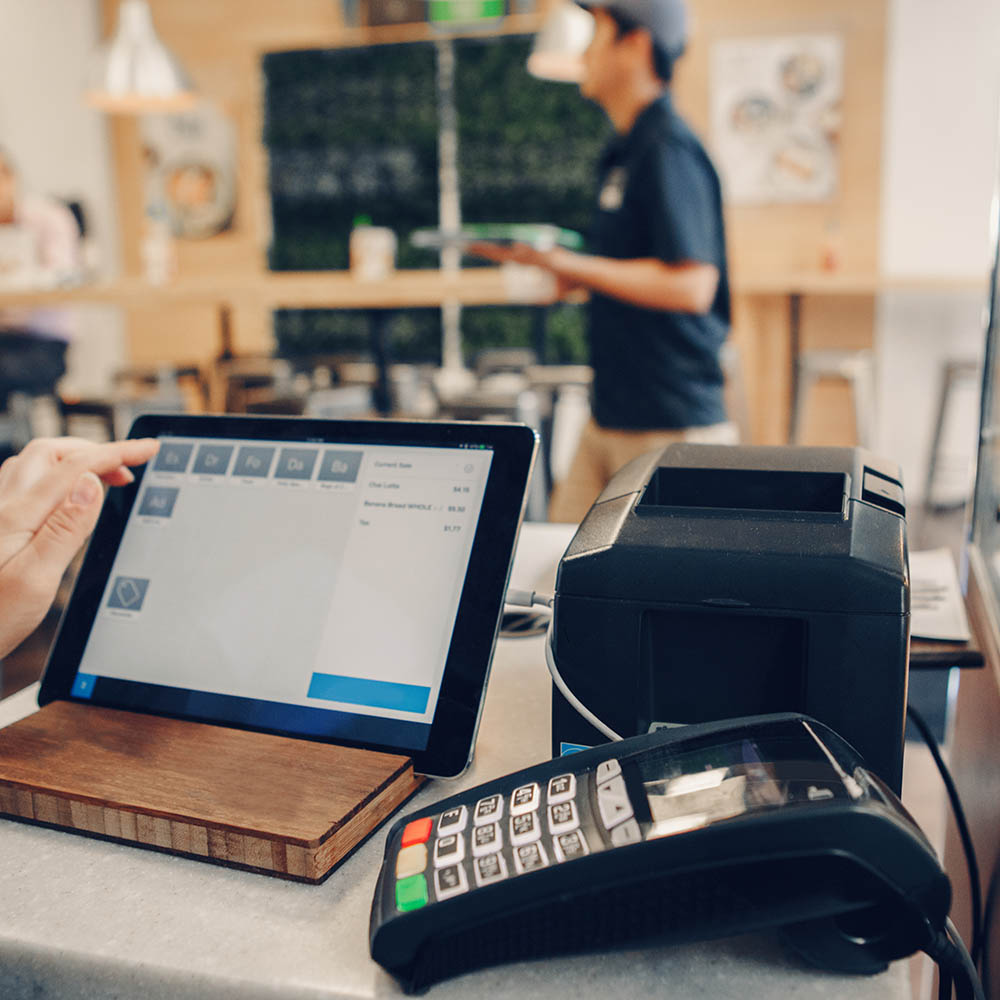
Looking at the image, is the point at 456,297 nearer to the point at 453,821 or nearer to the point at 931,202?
the point at 453,821

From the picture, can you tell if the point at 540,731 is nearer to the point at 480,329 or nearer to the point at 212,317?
the point at 480,329

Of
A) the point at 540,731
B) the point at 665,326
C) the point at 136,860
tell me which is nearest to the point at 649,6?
the point at 665,326

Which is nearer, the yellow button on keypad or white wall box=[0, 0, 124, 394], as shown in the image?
the yellow button on keypad

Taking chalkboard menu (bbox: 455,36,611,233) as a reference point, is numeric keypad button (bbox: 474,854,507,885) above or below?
below

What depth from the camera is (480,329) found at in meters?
5.90

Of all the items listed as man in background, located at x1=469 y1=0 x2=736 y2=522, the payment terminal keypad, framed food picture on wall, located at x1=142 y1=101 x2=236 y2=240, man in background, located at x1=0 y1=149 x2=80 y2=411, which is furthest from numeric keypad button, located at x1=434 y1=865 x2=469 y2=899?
framed food picture on wall, located at x1=142 y1=101 x2=236 y2=240

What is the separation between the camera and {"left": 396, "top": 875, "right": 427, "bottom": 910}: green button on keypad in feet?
1.43

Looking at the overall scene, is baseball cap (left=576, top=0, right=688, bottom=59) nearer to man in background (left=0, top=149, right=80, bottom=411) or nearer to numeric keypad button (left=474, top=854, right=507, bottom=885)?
numeric keypad button (left=474, top=854, right=507, bottom=885)

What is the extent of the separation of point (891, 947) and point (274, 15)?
6423 mm

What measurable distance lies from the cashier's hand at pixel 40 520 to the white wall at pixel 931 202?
4.82 m

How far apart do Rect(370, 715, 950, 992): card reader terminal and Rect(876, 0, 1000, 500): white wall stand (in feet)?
15.9

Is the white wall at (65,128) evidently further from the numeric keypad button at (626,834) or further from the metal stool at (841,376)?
the numeric keypad button at (626,834)

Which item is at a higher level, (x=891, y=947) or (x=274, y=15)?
(x=274, y=15)

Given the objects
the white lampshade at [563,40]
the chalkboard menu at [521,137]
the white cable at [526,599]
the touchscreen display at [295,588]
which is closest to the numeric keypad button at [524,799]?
the touchscreen display at [295,588]
